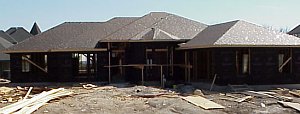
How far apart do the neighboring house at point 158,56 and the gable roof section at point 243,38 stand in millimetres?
46

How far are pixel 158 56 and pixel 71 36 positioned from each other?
626 cm

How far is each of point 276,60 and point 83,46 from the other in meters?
11.2

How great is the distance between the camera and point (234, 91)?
61.5 ft

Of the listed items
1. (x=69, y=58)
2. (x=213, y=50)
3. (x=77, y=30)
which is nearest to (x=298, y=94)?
(x=213, y=50)

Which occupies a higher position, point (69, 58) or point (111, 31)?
point (111, 31)

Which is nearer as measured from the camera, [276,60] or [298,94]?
[298,94]

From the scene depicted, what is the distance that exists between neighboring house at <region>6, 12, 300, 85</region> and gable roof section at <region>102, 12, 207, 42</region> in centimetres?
6

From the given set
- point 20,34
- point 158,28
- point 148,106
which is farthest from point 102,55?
point 20,34

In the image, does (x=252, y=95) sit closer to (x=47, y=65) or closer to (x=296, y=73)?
(x=296, y=73)

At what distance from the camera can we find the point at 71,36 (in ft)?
85.0

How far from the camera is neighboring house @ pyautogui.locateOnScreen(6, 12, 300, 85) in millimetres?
20281

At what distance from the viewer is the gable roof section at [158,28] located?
2352 centimetres

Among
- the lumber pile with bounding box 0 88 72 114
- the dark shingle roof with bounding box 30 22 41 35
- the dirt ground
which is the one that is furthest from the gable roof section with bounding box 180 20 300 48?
the dark shingle roof with bounding box 30 22 41 35

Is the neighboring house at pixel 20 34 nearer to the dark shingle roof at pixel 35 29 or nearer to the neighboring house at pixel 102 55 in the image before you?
the dark shingle roof at pixel 35 29
